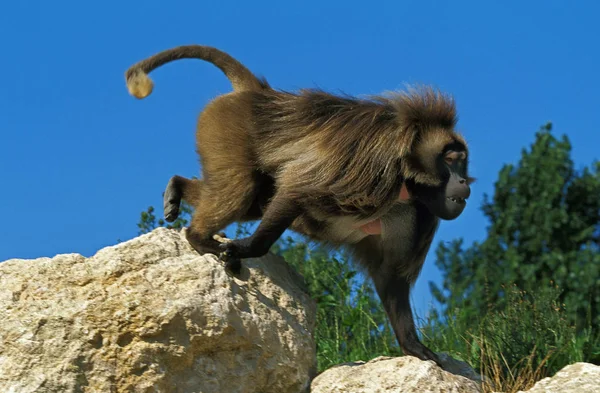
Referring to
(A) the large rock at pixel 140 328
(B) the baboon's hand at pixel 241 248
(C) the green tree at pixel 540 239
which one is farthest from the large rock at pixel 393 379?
(C) the green tree at pixel 540 239

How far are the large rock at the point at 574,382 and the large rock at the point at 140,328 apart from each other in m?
1.51

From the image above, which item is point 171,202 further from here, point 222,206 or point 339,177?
point 339,177

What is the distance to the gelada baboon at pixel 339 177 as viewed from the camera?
5805mm

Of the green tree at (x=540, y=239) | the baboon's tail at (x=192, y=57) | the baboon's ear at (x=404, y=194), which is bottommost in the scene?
the baboon's ear at (x=404, y=194)

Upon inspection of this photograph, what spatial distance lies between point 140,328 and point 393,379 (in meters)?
1.57

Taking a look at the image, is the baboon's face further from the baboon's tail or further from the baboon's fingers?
the baboon's fingers

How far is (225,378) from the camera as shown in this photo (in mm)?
5207

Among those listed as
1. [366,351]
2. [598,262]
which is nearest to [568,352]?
[366,351]

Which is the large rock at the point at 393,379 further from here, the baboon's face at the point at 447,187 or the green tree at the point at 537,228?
the green tree at the point at 537,228

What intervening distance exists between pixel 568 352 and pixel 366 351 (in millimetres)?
1726

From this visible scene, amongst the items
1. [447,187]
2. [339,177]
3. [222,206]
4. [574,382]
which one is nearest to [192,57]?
[222,206]

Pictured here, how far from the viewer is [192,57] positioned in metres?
7.13

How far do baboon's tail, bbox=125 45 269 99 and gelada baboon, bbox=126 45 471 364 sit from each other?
21 centimetres

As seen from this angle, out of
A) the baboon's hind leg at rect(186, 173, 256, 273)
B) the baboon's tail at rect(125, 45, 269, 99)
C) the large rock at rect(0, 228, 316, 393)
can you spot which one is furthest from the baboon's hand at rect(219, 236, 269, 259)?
the baboon's tail at rect(125, 45, 269, 99)
